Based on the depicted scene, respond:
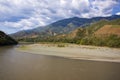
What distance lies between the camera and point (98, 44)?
80.8 m

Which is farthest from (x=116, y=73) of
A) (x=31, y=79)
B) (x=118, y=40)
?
(x=118, y=40)

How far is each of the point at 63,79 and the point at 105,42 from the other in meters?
64.4

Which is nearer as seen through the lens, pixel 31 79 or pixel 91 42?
pixel 31 79

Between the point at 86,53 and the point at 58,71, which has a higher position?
the point at 58,71

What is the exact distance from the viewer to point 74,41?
108438 millimetres

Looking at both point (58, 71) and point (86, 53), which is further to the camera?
point (86, 53)

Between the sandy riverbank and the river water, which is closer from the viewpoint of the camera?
the river water

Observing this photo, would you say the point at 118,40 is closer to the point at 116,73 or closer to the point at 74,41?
the point at 74,41

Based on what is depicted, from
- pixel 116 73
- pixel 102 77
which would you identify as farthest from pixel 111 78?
pixel 116 73

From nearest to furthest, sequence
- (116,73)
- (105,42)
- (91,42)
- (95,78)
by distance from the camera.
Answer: (95,78), (116,73), (105,42), (91,42)

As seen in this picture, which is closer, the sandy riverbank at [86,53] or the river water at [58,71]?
the river water at [58,71]

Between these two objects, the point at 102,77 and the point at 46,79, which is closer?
the point at 46,79

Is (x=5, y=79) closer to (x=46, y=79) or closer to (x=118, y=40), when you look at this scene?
(x=46, y=79)

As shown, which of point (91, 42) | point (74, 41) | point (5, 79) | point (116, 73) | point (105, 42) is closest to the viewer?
point (5, 79)
